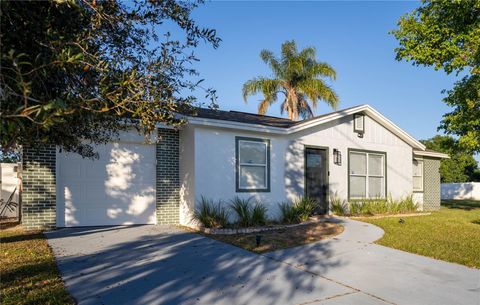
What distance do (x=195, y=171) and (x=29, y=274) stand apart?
5.40 m

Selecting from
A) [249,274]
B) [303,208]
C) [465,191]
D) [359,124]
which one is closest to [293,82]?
[359,124]

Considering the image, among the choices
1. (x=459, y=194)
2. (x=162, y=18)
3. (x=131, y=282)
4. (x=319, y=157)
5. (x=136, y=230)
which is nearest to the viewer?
(x=162, y=18)

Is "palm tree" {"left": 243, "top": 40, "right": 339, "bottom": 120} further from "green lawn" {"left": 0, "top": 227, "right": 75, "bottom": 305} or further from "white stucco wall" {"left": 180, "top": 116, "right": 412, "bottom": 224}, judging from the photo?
"green lawn" {"left": 0, "top": 227, "right": 75, "bottom": 305}

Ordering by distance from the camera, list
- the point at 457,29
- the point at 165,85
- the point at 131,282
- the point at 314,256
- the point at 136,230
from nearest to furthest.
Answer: the point at 165,85 → the point at 131,282 → the point at 314,256 → the point at 136,230 → the point at 457,29

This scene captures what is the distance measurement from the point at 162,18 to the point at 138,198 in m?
7.14

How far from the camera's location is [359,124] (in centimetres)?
1447

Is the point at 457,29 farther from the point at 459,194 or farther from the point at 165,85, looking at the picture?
the point at 459,194

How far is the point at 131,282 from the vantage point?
5488 mm

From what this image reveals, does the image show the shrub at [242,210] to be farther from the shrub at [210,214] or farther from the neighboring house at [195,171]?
the shrub at [210,214]

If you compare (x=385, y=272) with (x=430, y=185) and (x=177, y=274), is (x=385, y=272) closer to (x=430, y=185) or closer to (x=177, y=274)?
(x=177, y=274)

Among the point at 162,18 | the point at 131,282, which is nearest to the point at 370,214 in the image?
the point at 131,282

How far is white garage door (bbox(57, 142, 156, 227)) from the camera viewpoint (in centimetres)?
997

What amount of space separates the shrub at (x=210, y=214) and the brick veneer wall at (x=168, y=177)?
1.16 m

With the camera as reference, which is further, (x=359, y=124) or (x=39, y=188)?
(x=359, y=124)
